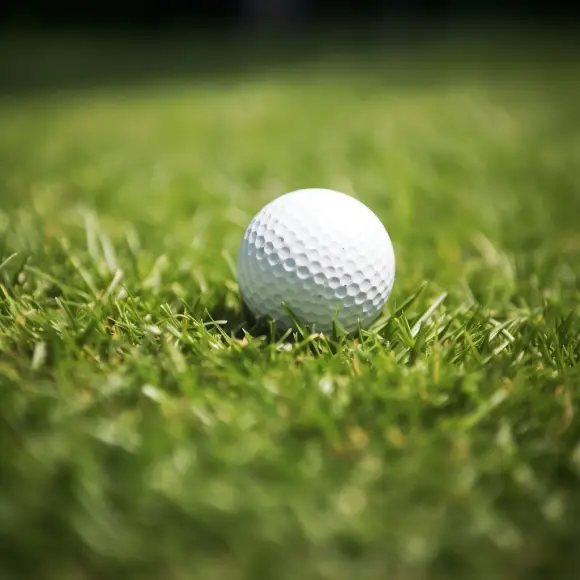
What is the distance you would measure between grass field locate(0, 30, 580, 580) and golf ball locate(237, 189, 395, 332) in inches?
4.2

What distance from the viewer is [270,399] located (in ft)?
5.31

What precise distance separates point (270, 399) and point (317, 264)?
52 centimetres

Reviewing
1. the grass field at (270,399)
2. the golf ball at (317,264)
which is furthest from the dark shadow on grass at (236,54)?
the golf ball at (317,264)

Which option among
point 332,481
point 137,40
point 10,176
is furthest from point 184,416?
point 137,40

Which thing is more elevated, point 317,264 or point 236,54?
point 236,54

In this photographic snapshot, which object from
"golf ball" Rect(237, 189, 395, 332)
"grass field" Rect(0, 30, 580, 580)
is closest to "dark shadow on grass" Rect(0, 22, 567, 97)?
"grass field" Rect(0, 30, 580, 580)

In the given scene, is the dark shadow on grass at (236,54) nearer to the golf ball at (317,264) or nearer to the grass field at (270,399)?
the grass field at (270,399)

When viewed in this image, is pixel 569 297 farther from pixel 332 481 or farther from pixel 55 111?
pixel 55 111

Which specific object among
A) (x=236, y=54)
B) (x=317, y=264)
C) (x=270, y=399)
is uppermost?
(x=236, y=54)

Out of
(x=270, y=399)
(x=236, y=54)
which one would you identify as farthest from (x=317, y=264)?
(x=236, y=54)

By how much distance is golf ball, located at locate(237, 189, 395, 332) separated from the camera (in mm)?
1967

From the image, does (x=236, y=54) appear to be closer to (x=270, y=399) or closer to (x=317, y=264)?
(x=317, y=264)

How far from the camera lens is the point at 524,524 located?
55.0 inches

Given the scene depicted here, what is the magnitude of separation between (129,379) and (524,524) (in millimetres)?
1023
